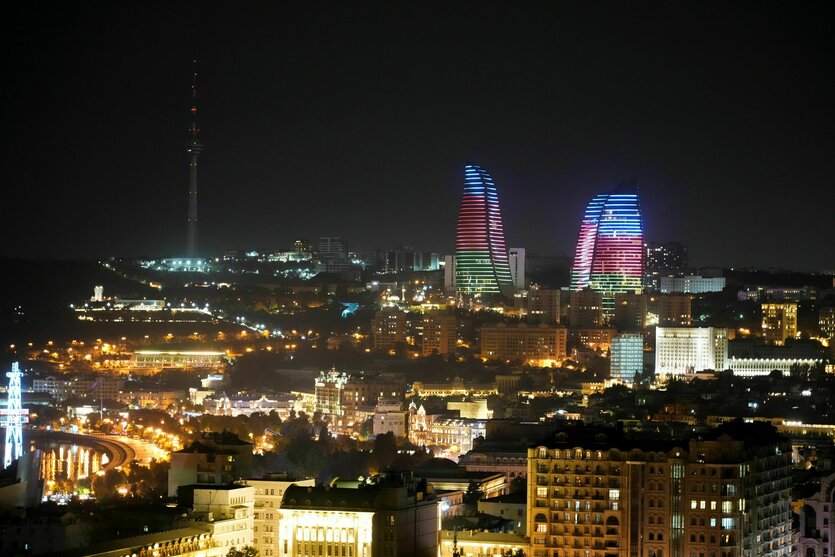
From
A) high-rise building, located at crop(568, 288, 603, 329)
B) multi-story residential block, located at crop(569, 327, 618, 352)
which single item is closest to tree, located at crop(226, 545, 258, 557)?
multi-story residential block, located at crop(569, 327, 618, 352)

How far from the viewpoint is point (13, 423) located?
5756 cm

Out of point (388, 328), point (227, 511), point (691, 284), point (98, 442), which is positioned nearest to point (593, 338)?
point (388, 328)

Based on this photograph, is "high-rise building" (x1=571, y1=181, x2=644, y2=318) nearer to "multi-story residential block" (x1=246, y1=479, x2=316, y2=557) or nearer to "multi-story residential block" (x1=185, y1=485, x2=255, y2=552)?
"multi-story residential block" (x1=246, y1=479, x2=316, y2=557)

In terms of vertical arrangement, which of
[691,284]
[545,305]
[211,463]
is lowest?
[211,463]

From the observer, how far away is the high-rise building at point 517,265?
95188mm

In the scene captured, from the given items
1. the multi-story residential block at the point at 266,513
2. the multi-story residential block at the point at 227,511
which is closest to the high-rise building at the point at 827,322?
the multi-story residential block at the point at 266,513

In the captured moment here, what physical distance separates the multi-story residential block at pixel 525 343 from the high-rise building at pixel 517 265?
53.2 ft

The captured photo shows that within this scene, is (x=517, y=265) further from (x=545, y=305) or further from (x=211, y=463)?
(x=211, y=463)

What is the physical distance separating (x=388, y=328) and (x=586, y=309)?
702cm

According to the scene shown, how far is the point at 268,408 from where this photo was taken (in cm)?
6581

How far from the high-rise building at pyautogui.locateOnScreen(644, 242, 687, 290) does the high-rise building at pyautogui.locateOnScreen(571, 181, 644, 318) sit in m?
9.71

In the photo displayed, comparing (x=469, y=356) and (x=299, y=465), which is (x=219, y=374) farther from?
(x=299, y=465)

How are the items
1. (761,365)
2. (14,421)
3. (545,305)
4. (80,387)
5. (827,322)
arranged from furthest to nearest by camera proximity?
(545,305) < (827,322) < (80,387) < (761,365) < (14,421)

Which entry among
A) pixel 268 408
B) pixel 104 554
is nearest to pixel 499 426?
pixel 268 408
